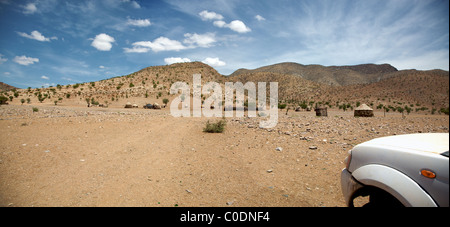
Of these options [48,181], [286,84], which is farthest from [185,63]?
[48,181]

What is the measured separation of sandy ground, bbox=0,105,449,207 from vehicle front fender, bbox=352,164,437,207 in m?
1.83

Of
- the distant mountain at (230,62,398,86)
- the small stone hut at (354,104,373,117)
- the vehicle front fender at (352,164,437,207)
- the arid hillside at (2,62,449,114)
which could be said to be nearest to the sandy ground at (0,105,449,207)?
the vehicle front fender at (352,164,437,207)

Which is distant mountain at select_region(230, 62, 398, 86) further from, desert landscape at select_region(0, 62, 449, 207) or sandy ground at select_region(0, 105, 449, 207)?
sandy ground at select_region(0, 105, 449, 207)

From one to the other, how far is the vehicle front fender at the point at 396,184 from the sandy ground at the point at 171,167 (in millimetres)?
1833

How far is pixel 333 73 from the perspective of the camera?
109875 mm

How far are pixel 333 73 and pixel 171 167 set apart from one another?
122425 mm

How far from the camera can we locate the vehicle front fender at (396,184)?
5.47 feet

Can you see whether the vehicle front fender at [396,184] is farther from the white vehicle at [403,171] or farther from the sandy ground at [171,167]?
the sandy ground at [171,167]

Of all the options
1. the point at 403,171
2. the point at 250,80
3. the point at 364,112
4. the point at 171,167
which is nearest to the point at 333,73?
the point at 250,80

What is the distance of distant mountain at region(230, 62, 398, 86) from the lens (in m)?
101

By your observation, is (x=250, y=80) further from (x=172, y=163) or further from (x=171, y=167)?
(x=171, y=167)

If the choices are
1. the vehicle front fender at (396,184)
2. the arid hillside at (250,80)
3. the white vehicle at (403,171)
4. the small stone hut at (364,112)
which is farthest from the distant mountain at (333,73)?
the vehicle front fender at (396,184)

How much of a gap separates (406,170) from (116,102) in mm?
35693

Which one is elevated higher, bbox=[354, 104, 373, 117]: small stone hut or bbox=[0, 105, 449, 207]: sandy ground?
bbox=[354, 104, 373, 117]: small stone hut
